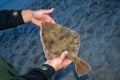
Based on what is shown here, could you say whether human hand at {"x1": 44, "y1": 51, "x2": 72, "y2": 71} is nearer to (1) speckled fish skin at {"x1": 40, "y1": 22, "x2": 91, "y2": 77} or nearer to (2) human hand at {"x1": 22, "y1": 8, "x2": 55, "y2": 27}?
(1) speckled fish skin at {"x1": 40, "y1": 22, "x2": 91, "y2": 77}

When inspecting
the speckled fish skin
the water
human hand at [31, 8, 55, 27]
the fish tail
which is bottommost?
the water

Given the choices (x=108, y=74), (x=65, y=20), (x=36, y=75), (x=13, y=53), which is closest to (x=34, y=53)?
(x=13, y=53)

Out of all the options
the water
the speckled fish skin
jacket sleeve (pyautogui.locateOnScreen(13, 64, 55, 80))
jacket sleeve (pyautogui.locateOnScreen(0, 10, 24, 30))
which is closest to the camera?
jacket sleeve (pyautogui.locateOnScreen(13, 64, 55, 80))

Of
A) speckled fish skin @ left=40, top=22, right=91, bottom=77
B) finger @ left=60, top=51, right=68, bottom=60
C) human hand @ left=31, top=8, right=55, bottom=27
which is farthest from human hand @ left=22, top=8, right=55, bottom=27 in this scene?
finger @ left=60, top=51, right=68, bottom=60

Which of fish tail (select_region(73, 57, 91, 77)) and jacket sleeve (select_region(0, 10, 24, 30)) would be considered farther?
jacket sleeve (select_region(0, 10, 24, 30))

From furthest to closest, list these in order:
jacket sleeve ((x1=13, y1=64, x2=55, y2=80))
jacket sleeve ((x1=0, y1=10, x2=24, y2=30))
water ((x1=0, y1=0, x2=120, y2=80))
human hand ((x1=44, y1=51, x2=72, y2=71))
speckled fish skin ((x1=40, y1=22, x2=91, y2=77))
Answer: water ((x1=0, y1=0, x2=120, y2=80)) < jacket sleeve ((x1=0, y1=10, x2=24, y2=30)) < speckled fish skin ((x1=40, y1=22, x2=91, y2=77)) < human hand ((x1=44, y1=51, x2=72, y2=71)) < jacket sleeve ((x1=13, y1=64, x2=55, y2=80))

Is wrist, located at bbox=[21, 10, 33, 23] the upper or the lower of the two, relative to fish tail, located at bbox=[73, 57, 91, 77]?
upper
